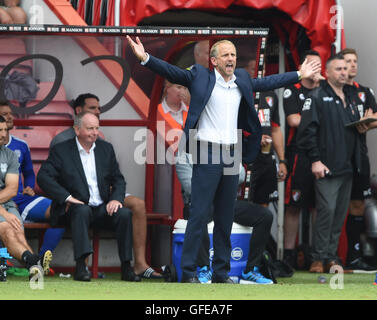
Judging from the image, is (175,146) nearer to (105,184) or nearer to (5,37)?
(105,184)

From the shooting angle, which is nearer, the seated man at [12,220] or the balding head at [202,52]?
the seated man at [12,220]

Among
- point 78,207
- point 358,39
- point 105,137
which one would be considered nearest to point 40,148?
point 105,137

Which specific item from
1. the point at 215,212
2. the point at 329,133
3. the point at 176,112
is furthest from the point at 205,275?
the point at 329,133

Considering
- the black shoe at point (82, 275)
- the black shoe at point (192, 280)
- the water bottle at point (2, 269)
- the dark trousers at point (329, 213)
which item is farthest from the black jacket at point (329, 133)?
the water bottle at point (2, 269)

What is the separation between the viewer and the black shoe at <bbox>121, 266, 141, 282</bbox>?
8.41m

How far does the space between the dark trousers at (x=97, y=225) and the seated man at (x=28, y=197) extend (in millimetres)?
431

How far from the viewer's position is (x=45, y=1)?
966 cm

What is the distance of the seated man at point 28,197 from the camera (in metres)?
8.88

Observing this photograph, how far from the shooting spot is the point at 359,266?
10023mm

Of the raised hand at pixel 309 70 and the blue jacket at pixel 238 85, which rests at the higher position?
the raised hand at pixel 309 70

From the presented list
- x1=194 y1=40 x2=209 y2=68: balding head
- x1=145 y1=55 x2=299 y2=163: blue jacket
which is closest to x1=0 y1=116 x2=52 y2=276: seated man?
x1=145 y1=55 x2=299 y2=163: blue jacket

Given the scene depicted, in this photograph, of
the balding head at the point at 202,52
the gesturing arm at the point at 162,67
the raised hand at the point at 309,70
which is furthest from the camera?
the balding head at the point at 202,52

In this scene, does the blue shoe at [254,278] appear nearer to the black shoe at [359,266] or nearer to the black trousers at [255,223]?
the black trousers at [255,223]
